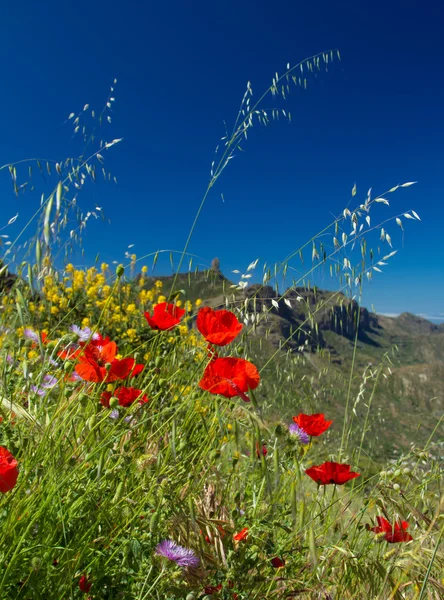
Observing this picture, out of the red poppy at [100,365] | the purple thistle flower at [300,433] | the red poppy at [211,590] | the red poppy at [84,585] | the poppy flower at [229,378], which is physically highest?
the red poppy at [100,365]

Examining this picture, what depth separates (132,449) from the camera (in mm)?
1617

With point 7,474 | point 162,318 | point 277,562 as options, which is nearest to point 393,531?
point 277,562

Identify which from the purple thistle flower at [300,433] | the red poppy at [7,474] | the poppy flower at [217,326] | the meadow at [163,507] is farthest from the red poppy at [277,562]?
the red poppy at [7,474]

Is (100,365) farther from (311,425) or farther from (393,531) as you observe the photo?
(393,531)

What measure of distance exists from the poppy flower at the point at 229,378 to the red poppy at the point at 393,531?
0.69m

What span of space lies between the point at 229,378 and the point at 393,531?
0.74 m

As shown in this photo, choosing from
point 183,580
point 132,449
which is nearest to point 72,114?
point 132,449

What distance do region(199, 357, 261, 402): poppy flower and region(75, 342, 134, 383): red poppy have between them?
33 centimetres

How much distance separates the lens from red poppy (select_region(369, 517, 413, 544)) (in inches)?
53.9

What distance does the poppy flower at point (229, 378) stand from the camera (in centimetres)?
118

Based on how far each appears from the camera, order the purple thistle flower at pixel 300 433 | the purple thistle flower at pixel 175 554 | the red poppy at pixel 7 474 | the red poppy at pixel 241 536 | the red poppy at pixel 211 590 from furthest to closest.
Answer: the purple thistle flower at pixel 300 433, the red poppy at pixel 241 536, the red poppy at pixel 211 590, the purple thistle flower at pixel 175 554, the red poppy at pixel 7 474

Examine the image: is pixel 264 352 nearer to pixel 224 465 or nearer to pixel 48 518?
pixel 224 465

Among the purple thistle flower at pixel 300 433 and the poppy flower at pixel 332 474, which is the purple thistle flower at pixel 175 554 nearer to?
the poppy flower at pixel 332 474

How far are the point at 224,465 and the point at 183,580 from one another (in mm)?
1265
